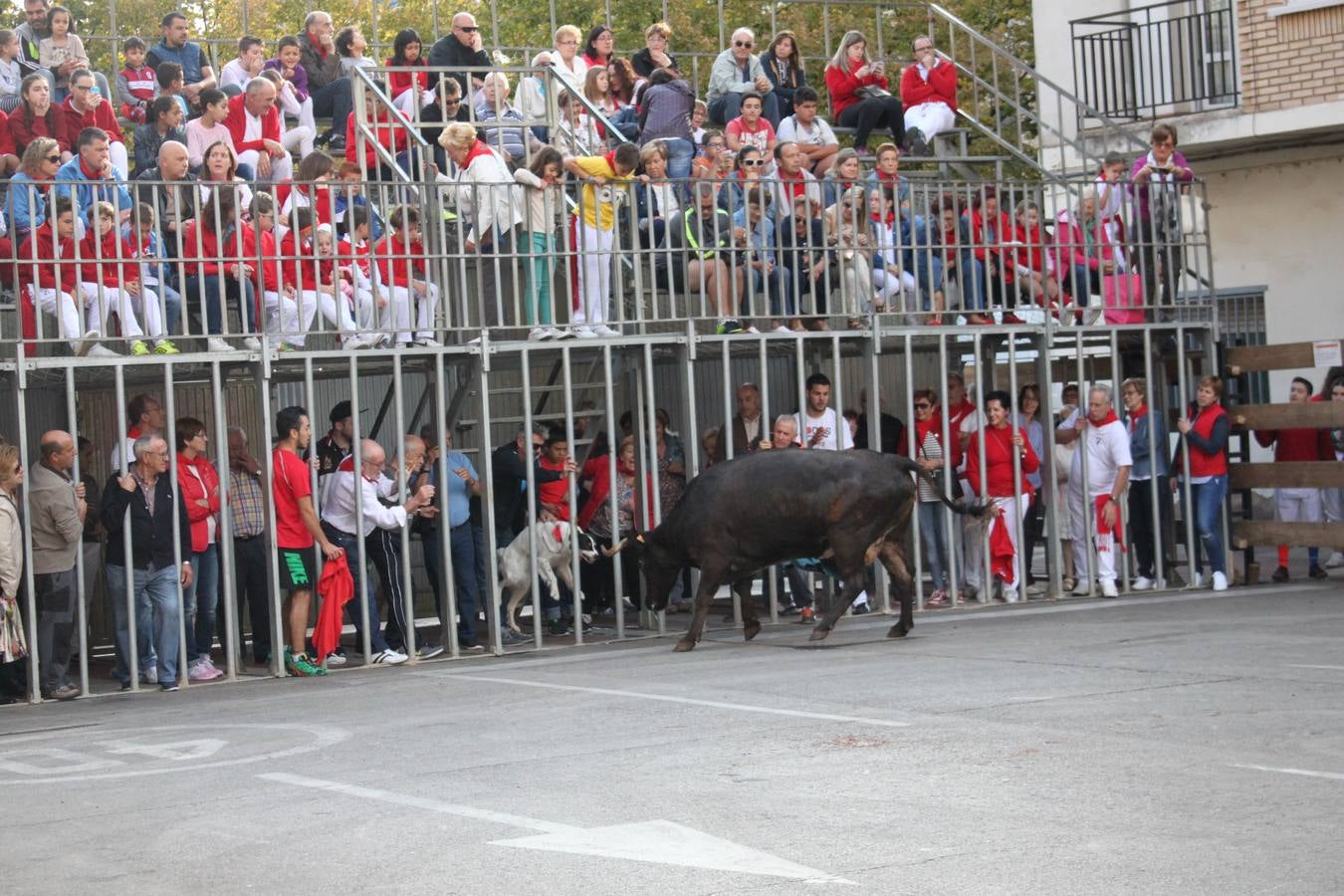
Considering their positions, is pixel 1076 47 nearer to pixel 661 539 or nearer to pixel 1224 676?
pixel 661 539

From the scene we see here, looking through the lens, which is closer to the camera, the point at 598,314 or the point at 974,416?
the point at 598,314

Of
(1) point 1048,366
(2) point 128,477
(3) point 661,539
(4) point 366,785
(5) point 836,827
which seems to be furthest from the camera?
(1) point 1048,366

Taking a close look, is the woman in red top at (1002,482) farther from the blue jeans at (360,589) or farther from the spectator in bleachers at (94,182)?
the spectator in bleachers at (94,182)

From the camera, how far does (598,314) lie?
15867mm

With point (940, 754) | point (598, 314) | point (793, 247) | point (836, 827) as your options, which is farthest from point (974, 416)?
point (836, 827)

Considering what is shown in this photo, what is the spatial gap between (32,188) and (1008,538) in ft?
27.8

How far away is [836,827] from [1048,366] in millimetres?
10388

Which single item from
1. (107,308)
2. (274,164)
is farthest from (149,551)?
(274,164)

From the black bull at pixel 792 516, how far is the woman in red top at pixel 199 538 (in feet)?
10.6

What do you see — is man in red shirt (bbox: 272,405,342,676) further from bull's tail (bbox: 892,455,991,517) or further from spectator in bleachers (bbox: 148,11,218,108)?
spectator in bleachers (bbox: 148,11,218,108)

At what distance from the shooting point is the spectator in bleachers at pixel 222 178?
1420cm

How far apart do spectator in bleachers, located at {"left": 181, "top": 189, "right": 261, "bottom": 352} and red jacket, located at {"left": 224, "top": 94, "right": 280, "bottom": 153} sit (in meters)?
2.75

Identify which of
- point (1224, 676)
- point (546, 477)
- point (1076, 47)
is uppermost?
point (1076, 47)


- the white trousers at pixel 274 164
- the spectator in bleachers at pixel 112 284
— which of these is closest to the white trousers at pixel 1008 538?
the white trousers at pixel 274 164
